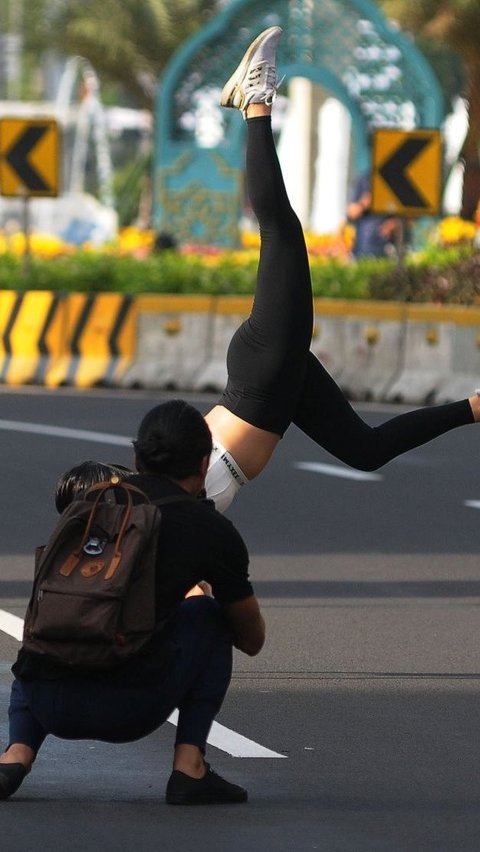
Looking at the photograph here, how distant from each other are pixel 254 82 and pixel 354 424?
1113 millimetres

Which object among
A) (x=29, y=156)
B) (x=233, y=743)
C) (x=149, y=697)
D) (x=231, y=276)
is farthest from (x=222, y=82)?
(x=149, y=697)

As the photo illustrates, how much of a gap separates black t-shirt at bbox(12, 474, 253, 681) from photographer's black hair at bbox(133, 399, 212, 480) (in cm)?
5

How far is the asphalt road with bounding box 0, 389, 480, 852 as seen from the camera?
19.1 feet

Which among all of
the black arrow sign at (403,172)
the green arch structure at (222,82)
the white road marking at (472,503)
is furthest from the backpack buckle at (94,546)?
the green arch structure at (222,82)

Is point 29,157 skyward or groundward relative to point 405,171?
groundward

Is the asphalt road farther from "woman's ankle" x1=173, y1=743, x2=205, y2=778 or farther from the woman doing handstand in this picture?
the woman doing handstand

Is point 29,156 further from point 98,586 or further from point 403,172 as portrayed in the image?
point 98,586

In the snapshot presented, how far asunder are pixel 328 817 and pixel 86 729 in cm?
63

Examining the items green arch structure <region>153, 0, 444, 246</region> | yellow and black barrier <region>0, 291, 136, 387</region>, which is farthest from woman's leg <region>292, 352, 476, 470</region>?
green arch structure <region>153, 0, 444, 246</region>

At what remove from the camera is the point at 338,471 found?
14141 mm

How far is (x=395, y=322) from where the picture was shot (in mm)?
18344

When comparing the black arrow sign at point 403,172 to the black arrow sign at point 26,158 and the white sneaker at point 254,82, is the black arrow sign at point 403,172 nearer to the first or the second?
the black arrow sign at point 26,158

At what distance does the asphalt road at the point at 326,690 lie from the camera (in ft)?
19.1

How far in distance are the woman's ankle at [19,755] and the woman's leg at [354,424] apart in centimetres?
177
